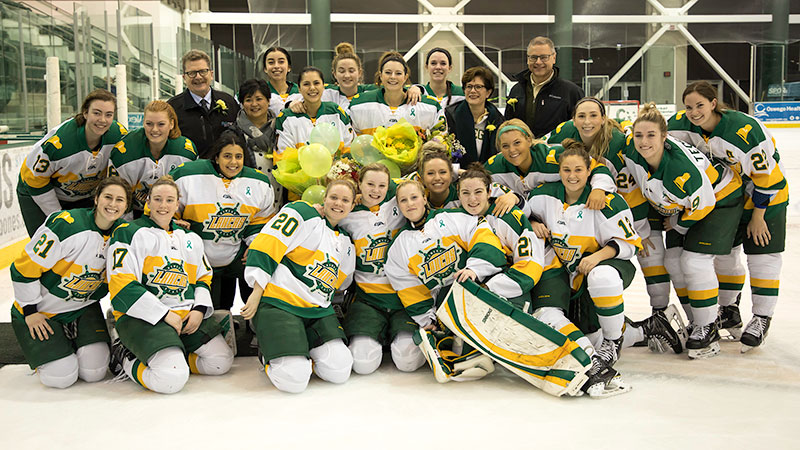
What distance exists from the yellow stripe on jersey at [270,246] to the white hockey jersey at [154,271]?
32 centimetres

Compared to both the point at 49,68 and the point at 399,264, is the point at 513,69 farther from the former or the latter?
the point at 399,264

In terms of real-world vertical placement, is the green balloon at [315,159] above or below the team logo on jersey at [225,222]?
above

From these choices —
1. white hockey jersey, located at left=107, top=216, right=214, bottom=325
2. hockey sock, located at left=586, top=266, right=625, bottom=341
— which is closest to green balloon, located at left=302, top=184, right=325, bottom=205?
white hockey jersey, located at left=107, top=216, right=214, bottom=325

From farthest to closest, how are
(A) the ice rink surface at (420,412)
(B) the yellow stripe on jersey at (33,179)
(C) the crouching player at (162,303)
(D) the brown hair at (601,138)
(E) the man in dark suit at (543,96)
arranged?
(E) the man in dark suit at (543,96)
(B) the yellow stripe on jersey at (33,179)
(D) the brown hair at (601,138)
(C) the crouching player at (162,303)
(A) the ice rink surface at (420,412)

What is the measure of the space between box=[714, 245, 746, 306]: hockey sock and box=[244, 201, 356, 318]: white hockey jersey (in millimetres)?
2156

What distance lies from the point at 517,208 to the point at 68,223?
2.21 metres

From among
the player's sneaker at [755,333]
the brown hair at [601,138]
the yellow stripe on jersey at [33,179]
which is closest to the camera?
the player's sneaker at [755,333]

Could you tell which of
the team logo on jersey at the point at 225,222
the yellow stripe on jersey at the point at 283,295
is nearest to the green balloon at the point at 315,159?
the team logo on jersey at the point at 225,222

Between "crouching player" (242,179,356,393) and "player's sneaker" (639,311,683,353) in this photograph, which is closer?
"crouching player" (242,179,356,393)

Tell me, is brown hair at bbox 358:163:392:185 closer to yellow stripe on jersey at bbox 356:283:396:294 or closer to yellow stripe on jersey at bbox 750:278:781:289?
yellow stripe on jersey at bbox 356:283:396:294

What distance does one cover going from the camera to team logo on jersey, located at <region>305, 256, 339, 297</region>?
11.3ft

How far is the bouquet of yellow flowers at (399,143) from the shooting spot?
153 inches

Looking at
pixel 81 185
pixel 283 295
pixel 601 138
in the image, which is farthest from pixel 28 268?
pixel 601 138

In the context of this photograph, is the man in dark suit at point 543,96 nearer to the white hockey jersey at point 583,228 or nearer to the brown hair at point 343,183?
the white hockey jersey at point 583,228
